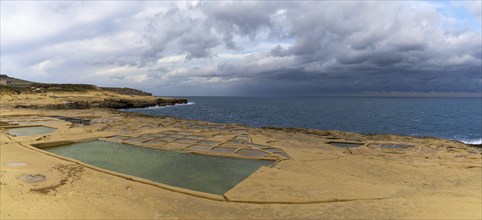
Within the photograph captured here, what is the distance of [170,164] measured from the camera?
16.8 meters

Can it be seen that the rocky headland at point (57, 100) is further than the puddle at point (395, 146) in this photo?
Yes

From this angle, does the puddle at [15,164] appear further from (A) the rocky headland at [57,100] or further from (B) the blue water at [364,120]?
(A) the rocky headland at [57,100]

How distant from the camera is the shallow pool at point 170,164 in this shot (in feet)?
44.8

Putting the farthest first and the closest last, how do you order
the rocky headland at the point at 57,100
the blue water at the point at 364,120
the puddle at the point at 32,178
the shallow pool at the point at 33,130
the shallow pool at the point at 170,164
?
the rocky headland at the point at 57,100
the blue water at the point at 364,120
the shallow pool at the point at 33,130
the shallow pool at the point at 170,164
the puddle at the point at 32,178

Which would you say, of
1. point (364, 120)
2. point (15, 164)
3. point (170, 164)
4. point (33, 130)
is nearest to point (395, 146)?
point (170, 164)

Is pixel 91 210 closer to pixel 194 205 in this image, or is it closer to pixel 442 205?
pixel 194 205

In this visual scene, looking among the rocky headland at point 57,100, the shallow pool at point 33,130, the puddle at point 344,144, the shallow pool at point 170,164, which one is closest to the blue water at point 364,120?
the rocky headland at point 57,100

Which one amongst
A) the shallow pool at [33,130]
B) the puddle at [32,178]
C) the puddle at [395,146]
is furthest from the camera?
the shallow pool at [33,130]

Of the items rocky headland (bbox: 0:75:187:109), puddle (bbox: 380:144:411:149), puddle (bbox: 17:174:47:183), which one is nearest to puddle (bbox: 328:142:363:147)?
puddle (bbox: 380:144:411:149)

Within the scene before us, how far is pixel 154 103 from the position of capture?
9638 cm

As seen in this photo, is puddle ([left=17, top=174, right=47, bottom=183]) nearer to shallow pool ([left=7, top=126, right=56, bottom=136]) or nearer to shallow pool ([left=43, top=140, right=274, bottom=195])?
shallow pool ([left=43, top=140, right=274, bottom=195])

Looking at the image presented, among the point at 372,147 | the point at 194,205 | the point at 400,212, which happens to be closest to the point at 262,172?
the point at 194,205

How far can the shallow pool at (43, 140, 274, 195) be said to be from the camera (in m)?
13.6

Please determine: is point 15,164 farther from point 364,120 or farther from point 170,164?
point 364,120
